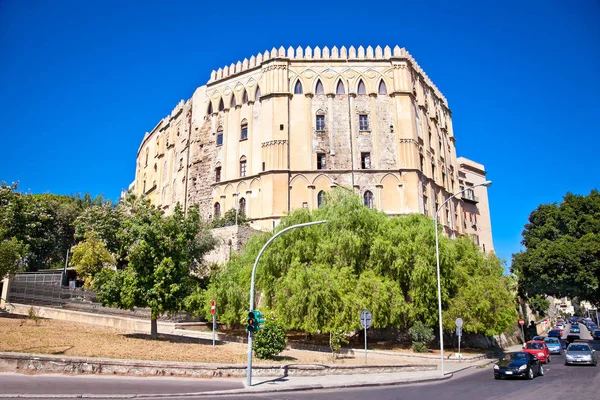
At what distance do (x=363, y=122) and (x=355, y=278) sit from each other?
24679mm

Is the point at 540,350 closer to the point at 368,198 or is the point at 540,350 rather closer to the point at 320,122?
the point at 368,198

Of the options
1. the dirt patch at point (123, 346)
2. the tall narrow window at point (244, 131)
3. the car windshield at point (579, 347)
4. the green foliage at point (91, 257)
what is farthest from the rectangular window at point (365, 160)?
the car windshield at point (579, 347)

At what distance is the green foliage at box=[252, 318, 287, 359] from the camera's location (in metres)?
19.0

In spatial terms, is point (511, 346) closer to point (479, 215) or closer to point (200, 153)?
point (479, 215)

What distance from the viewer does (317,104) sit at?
46250 mm

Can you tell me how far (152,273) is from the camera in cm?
2303

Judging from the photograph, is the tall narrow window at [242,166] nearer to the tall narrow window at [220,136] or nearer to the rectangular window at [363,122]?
the tall narrow window at [220,136]

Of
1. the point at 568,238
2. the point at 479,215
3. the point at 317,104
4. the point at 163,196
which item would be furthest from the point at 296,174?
the point at 479,215

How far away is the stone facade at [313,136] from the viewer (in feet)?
145

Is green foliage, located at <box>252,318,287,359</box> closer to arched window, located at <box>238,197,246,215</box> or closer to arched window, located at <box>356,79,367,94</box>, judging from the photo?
arched window, located at <box>238,197,246,215</box>

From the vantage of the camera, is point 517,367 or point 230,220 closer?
point 517,367

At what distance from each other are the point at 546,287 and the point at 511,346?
639cm

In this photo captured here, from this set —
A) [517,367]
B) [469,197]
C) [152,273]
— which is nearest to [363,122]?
[469,197]

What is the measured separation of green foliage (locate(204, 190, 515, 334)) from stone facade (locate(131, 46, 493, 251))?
48.5 feet
